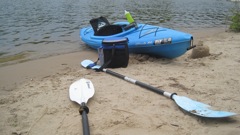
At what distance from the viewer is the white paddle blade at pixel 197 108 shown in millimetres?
3000

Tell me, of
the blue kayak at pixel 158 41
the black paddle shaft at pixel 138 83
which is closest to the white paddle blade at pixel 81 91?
the black paddle shaft at pixel 138 83

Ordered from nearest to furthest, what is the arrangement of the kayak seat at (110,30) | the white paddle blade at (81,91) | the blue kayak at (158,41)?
the white paddle blade at (81,91)
the blue kayak at (158,41)
the kayak seat at (110,30)

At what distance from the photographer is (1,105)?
3.91 m

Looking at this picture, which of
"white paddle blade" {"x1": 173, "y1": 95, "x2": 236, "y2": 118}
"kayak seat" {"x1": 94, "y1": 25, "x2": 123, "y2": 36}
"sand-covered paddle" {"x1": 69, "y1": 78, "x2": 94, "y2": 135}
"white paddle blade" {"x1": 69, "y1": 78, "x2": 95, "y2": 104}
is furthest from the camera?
"kayak seat" {"x1": 94, "y1": 25, "x2": 123, "y2": 36}

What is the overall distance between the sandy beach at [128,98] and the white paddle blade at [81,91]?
110mm

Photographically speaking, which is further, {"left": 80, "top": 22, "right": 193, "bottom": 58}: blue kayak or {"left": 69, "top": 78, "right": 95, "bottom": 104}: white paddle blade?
{"left": 80, "top": 22, "right": 193, "bottom": 58}: blue kayak

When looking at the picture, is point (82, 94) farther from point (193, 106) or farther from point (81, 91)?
point (193, 106)

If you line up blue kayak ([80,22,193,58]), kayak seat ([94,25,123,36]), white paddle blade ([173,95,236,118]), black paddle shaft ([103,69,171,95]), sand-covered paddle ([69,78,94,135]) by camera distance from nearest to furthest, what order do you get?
white paddle blade ([173,95,236,118]) < sand-covered paddle ([69,78,94,135]) < black paddle shaft ([103,69,171,95]) < blue kayak ([80,22,193,58]) < kayak seat ([94,25,123,36])

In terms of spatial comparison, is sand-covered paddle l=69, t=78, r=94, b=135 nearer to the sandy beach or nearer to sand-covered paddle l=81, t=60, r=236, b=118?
the sandy beach

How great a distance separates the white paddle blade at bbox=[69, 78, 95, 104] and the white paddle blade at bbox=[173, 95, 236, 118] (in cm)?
137

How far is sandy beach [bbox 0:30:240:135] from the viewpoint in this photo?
3.04 meters

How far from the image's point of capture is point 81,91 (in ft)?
13.1

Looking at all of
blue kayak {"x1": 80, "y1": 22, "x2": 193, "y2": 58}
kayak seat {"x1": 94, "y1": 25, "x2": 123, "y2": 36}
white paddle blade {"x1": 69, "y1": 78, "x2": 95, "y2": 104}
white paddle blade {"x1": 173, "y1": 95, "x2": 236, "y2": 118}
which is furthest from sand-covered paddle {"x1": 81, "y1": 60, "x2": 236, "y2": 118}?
kayak seat {"x1": 94, "y1": 25, "x2": 123, "y2": 36}

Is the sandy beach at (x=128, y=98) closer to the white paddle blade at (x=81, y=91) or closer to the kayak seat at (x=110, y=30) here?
the white paddle blade at (x=81, y=91)
